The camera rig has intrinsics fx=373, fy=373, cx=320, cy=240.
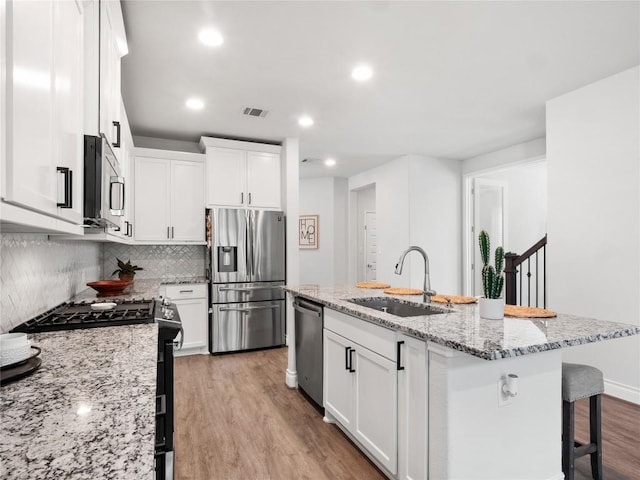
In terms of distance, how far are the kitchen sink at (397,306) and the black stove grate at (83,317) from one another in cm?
128

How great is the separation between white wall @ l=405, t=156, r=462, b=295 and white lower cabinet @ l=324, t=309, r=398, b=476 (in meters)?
3.39

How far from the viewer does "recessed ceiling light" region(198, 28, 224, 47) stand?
2426 millimetres

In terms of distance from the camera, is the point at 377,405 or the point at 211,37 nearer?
the point at 377,405

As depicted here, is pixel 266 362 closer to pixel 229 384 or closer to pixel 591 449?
pixel 229 384

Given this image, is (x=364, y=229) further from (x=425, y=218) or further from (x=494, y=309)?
(x=494, y=309)

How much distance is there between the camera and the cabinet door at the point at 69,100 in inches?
42.1

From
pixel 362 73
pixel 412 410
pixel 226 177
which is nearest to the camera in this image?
pixel 412 410

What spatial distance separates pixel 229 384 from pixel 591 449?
2671 mm

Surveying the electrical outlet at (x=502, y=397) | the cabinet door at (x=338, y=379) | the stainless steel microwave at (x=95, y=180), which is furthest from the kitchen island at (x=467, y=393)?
the stainless steel microwave at (x=95, y=180)

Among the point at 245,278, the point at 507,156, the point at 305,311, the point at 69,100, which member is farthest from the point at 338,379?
the point at 507,156

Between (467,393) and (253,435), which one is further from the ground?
(467,393)

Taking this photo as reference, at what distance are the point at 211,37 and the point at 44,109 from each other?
1843 millimetres

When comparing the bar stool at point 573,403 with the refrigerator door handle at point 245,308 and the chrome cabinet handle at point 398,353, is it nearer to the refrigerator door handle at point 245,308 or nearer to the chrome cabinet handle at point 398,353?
the chrome cabinet handle at point 398,353

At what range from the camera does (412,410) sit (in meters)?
1.67
